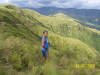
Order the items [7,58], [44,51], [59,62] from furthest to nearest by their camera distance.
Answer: [44,51] → [59,62] → [7,58]

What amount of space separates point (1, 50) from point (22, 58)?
2233 mm

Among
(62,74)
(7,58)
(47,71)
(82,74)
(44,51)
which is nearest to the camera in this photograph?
(47,71)

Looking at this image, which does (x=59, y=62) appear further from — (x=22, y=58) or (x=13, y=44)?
(x=13, y=44)

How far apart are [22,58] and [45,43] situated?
311 centimetres

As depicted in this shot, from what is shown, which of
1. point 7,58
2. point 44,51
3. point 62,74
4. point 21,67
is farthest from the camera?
point 44,51

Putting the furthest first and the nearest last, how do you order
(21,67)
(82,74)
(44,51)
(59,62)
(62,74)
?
1. (44,51)
2. (59,62)
3. (21,67)
4. (82,74)
5. (62,74)

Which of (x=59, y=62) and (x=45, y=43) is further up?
(x=45, y=43)

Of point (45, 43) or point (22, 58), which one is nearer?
point (22, 58)

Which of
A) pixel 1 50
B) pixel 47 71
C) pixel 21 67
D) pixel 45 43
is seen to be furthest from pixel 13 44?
pixel 47 71

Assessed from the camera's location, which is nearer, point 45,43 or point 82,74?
point 82,74

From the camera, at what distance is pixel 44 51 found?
13578 millimetres

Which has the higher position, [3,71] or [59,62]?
[3,71]

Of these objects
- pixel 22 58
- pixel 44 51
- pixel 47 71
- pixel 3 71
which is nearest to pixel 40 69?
pixel 47 71

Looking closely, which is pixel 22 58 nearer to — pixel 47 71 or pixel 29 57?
pixel 29 57
